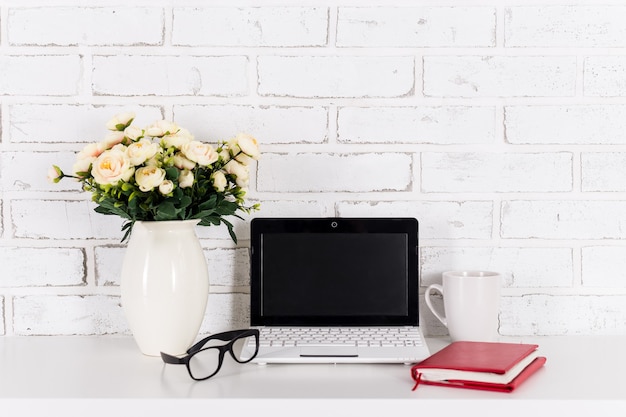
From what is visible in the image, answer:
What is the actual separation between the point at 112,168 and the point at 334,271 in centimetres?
44

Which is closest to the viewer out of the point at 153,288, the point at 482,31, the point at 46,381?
the point at 46,381

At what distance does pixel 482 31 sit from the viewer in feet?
4.24

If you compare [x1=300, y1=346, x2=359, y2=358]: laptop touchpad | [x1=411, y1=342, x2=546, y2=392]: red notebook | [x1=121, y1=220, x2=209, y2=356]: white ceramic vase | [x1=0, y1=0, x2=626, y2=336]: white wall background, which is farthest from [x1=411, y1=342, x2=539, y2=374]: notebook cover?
[x1=121, y1=220, x2=209, y2=356]: white ceramic vase

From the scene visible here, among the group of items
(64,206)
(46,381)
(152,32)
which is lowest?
(46,381)

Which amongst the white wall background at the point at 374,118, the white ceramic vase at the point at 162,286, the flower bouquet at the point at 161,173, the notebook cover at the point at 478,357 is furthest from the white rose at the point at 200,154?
the notebook cover at the point at 478,357

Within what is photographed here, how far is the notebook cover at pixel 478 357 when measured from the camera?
955 millimetres

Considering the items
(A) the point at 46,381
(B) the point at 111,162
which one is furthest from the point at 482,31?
(A) the point at 46,381

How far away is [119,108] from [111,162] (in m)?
0.31

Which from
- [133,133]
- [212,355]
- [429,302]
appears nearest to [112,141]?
[133,133]

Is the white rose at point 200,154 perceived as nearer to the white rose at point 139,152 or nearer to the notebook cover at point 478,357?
the white rose at point 139,152

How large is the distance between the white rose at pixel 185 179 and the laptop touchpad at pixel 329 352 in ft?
1.08

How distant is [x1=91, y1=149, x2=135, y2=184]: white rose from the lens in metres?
1.02

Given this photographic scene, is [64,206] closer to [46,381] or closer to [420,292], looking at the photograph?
[46,381]

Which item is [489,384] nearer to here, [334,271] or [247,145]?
[334,271]
